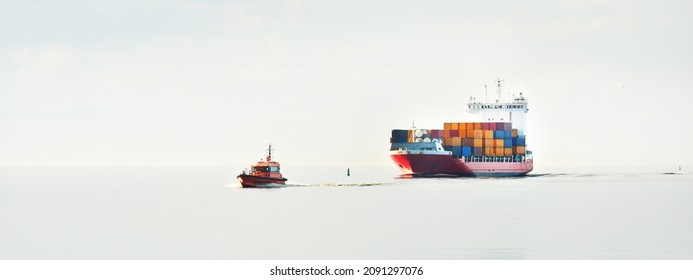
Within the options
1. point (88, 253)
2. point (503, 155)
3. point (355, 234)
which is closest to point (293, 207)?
point (355, 234)

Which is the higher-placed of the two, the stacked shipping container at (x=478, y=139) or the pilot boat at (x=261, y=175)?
the stacked shipping container at (x=478, y=139)

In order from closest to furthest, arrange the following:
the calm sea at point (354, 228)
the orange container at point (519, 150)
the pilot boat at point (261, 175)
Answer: the calm sea at point (354, 228), the pilot boat at point (261, 175), the orange container at point (519, 150)

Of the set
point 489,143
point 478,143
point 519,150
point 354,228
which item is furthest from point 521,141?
point 354,228

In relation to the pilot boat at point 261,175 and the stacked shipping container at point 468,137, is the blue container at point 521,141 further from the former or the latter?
the pilot boat at point 261,175

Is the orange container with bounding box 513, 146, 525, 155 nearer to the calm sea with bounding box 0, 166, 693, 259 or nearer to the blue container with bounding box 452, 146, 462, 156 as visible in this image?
the blue container with bounding box 452, 146, 462, 156

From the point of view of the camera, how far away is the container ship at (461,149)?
99.0 metres

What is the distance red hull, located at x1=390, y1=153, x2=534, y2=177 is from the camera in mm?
99062

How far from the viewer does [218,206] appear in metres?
62.1

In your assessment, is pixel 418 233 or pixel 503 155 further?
pixel 503 155

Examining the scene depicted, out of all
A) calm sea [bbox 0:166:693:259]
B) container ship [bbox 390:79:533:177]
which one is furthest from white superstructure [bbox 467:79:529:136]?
calm sea [bbox 0:166:693:259]

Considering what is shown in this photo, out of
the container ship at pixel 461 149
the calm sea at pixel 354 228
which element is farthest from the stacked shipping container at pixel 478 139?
the calm sea at pixel 354 228

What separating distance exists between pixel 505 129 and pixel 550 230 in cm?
6037

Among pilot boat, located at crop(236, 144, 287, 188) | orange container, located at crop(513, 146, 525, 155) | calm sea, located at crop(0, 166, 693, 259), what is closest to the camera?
calm sea, located at crop(0, 166, 693, 259)
